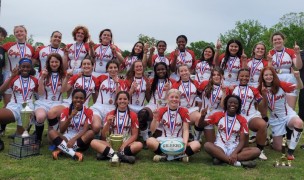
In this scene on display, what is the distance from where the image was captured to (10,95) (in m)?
7.09

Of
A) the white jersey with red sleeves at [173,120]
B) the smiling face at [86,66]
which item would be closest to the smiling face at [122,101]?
the white jersey with red sleeves at [173,120]

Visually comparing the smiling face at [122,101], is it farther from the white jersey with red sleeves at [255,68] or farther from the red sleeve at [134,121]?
the white jersey with red sleeves at [255,68]

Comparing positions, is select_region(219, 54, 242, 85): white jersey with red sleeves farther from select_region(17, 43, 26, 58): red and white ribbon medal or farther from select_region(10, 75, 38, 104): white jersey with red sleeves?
select_region(17, 43, 26, 58): red and white ribbon medal

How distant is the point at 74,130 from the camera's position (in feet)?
19.8

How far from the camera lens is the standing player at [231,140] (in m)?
5.54

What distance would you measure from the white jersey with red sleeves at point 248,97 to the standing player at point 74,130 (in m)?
2.66

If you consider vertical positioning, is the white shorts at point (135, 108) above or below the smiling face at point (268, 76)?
below

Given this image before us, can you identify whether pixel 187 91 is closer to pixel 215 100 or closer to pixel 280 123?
pixel 215 100

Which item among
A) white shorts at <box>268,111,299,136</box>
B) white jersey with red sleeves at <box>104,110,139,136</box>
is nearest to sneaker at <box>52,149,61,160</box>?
white jersey with red sleeves at <box>104,110,139,136</box>

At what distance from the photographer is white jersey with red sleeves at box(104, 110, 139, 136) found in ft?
19.4

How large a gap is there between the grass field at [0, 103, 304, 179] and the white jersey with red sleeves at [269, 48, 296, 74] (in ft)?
6.89

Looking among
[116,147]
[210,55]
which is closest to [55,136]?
[116,147]

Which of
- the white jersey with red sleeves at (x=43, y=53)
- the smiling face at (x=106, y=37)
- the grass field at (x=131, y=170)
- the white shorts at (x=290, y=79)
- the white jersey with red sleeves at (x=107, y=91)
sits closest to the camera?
the grass field at (x=131, y=170)

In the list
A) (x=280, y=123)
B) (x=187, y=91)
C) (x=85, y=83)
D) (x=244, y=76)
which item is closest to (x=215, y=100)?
(x=187, y=91)
